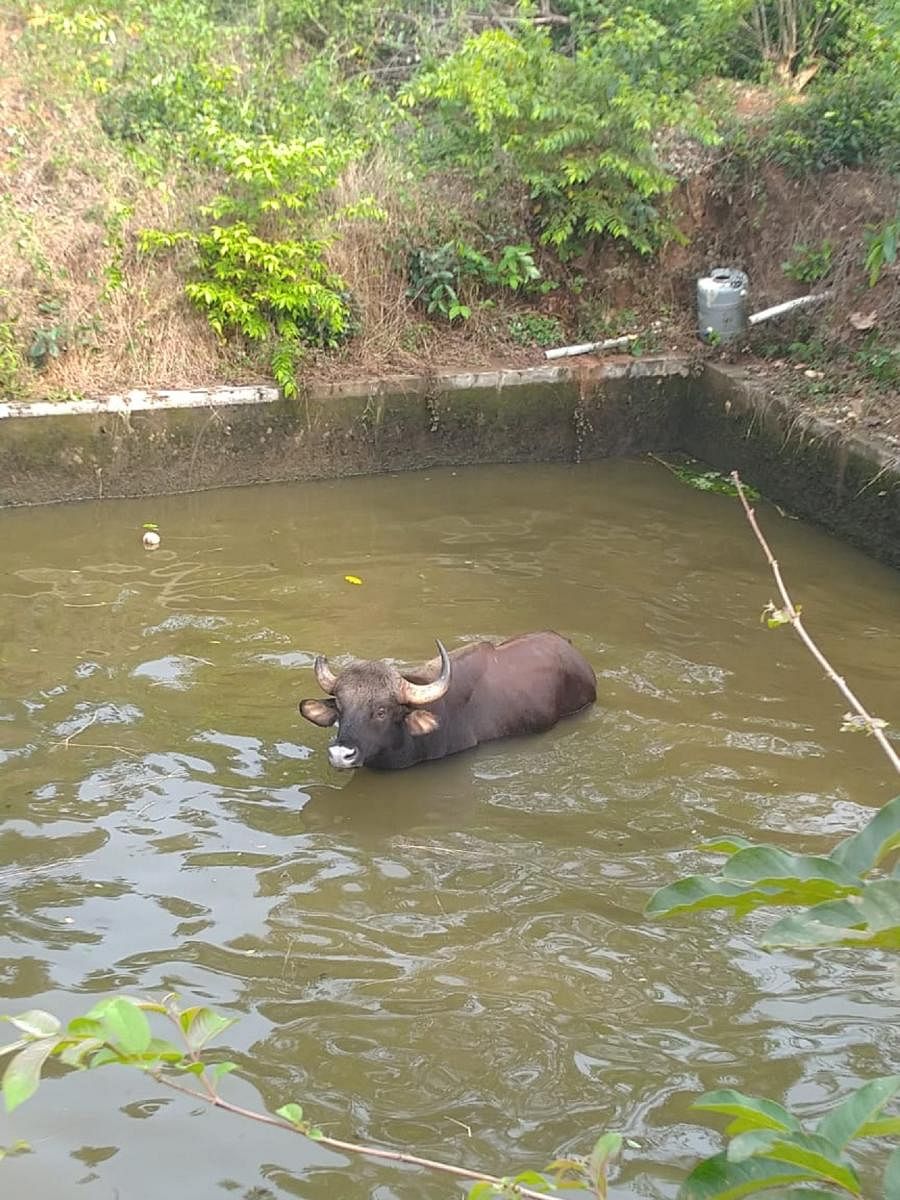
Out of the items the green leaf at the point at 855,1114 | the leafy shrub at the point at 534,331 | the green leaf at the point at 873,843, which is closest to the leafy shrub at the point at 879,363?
the leafy shrub at the point at 534,331

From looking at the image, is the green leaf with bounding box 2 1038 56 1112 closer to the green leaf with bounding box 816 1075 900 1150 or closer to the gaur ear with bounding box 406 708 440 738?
the green leaf with bounding box 816 1075 900 1150

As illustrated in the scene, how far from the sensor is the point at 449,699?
6258mm

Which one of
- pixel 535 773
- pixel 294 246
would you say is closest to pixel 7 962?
pixel 535 773

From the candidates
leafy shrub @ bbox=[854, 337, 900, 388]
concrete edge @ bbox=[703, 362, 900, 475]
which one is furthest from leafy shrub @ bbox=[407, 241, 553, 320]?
leafy shrub @ bbox=[854, 337, 900, 388]

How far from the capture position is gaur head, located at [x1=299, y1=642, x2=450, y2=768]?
5758mm

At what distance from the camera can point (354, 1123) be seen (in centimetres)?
373

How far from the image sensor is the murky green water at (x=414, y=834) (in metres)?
3.80

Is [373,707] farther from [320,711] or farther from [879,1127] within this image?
[879,1127]

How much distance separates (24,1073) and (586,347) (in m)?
9.94

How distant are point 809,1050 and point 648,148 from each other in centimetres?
847

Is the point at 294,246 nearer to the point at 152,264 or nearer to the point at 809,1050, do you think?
the point at 152,264

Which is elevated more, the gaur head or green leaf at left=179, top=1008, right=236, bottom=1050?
green leaf at left=179, top=1008, right=236, bottom=1050

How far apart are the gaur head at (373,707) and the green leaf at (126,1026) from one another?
4.04 meters

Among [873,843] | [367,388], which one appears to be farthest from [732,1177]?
[367,388]
